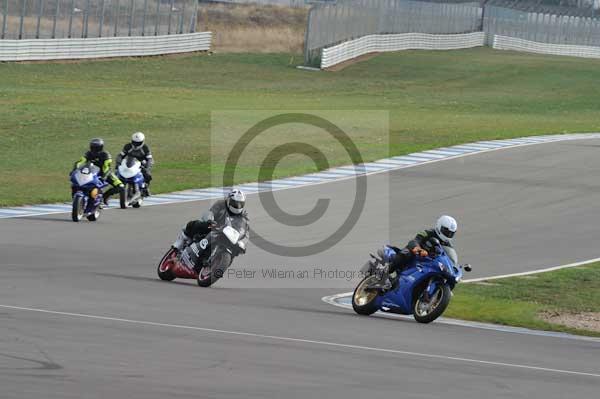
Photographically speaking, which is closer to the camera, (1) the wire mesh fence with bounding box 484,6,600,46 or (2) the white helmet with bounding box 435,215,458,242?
(2) the white helmet with bounding box 435,215,458,242

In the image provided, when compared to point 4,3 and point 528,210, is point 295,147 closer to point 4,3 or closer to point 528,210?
point 528,210

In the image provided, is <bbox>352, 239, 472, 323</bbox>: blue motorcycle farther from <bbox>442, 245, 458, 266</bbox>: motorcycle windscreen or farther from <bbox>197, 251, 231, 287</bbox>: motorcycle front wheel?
<bbox>197, 251, 231, 287</bbox>: motorcycle front wheel

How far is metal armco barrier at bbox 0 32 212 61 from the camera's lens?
63.3 metres

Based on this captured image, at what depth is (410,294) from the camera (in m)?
18.1

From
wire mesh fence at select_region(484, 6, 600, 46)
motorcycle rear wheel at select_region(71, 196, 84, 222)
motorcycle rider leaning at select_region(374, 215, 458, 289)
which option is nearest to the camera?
motorcycle rider leaning at select_region(374, 215, 458, 289)

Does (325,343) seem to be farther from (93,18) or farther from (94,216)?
(93,18)

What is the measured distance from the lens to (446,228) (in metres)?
17.7

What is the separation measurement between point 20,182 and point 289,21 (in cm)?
6569

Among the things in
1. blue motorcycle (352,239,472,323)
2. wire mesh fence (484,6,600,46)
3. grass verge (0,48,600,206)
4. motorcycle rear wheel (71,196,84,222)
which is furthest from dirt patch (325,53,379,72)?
blue motorcycle (352,239,472,323)

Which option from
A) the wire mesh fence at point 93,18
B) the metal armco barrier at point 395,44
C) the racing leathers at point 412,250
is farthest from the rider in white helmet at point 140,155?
the metal armco barrier at point 395,44

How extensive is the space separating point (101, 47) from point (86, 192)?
4400 cm

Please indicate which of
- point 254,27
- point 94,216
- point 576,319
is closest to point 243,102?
point 94,216

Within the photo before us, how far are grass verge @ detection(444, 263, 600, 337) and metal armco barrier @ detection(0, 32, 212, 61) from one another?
44.2m

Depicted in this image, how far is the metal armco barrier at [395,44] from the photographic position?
77.5m
